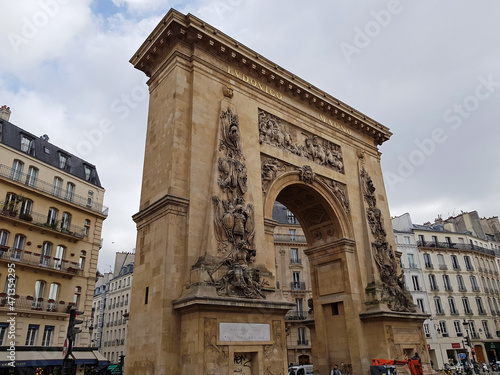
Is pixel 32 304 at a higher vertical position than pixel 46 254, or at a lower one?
lower

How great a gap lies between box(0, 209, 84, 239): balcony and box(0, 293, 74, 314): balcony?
169 inches

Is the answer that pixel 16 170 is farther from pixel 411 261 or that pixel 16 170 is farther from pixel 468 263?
pixel 468 263

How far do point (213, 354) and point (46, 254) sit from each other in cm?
1789

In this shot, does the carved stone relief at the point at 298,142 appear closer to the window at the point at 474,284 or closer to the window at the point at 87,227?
the window at the point at 87,227

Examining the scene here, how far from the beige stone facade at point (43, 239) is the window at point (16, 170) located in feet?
0.18

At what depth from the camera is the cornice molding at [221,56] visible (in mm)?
15219

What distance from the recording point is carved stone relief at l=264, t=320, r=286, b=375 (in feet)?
41.1

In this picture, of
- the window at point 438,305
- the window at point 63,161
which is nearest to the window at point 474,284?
the window at point 438,305

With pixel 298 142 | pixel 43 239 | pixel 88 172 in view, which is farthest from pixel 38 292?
pixel 298 142

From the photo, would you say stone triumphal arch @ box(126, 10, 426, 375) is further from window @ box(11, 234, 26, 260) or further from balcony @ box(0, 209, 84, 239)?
window @ box(11, 234, 26, 260)

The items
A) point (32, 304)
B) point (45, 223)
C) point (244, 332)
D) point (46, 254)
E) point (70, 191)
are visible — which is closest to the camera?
point (244, 332)

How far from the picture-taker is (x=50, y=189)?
2667 centimetres

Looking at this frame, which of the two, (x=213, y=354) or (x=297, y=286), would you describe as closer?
(x=213, y=354)

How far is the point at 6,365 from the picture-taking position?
20.4 m
